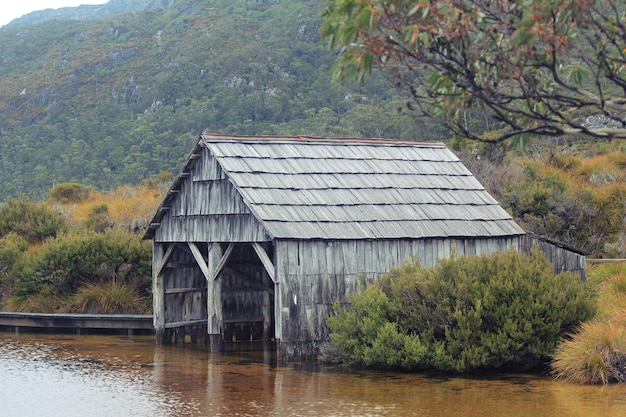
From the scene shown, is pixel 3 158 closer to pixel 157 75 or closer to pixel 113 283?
pixel 157 75

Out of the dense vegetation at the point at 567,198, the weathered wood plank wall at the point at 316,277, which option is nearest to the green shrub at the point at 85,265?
the weathered wood plank wall at the point at 316,277

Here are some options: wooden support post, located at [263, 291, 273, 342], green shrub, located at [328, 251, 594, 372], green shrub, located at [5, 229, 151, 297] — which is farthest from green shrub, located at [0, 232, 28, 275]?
green shrub, located at [328, 251, 594, 372]

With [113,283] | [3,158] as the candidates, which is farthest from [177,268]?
[3,158]

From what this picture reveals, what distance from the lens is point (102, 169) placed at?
6600cm

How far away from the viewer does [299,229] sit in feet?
63.9

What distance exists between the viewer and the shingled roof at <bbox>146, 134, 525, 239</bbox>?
2006 centimetres

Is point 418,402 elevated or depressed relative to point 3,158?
depressed

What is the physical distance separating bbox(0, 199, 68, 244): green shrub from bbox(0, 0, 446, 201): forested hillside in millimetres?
27105

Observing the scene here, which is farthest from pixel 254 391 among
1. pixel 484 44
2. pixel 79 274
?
pixel 79 274

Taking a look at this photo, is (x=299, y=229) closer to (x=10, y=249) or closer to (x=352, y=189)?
(x=352, y=189)

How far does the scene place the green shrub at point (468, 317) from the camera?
1744 centimetres

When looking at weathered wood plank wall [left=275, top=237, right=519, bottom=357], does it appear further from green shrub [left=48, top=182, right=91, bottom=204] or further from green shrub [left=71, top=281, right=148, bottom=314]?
green shrub [left=48, top=182, right=91, bottom=204]

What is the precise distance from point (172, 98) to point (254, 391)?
58620 mm

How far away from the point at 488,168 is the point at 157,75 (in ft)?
157
